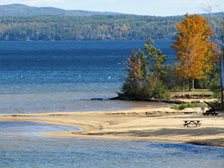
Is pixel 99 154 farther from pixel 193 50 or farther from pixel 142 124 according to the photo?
pixel 193 50

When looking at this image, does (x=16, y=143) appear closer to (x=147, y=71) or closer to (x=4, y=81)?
(x=147, y=71)

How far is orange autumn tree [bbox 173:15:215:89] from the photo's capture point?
78062 millimetres

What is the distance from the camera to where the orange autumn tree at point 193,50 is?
78062 mm

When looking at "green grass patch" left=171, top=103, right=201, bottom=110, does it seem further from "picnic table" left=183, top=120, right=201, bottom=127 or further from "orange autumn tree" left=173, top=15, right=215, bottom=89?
"orange autumn tree" left=173, top=15, right=215, bottom=89

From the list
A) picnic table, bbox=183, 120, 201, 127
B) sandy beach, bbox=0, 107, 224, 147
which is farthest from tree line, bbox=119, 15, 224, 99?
picnic table, bbox=183, 120, 201, 127

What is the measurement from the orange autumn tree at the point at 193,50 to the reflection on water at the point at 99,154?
1249 inches

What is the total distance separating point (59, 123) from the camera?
5684 centimetres

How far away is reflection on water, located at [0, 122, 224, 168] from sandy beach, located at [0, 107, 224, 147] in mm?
1951

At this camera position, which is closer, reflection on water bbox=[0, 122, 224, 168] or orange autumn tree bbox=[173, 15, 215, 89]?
reflection on water bbox=[0, 122, 224, 168]

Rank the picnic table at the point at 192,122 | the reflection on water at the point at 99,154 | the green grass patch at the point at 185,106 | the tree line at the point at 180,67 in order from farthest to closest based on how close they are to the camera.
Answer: the tree line at the point at 180,67
the green grass patch at the point at 185,106
the picnic table at the point at 192,122
the reflection on water at the point at 99,154

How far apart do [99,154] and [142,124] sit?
11.3m

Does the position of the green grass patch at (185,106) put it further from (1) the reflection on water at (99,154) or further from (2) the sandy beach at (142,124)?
(1) the reflection on water at (99,154)

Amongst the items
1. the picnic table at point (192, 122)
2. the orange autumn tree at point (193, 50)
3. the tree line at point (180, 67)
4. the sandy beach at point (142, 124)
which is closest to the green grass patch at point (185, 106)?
the sandy beach at point (142, 124)

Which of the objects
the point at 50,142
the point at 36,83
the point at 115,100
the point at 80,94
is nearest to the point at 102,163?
the point at 50,142
